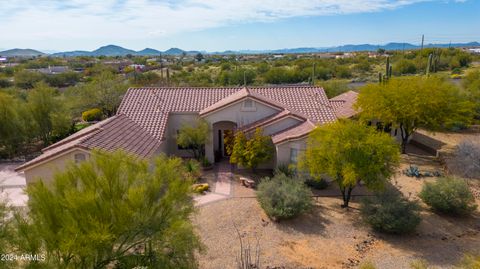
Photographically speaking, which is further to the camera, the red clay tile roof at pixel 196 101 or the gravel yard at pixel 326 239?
the red clay tile roof at pixel 196 101

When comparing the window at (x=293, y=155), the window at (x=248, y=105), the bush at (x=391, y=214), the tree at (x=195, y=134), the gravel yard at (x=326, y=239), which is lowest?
the gravel yard at (x=326, y=239)

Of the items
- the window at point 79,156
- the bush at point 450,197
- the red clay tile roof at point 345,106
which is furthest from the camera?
the red clay tile roof at point 345,106

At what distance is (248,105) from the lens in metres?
25.6

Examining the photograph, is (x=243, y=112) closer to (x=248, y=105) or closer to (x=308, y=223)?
(x=248, y=105)

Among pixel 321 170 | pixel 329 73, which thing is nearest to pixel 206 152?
pixel 321 170

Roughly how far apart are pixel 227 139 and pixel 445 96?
17548mm

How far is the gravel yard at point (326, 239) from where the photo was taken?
14711 mm

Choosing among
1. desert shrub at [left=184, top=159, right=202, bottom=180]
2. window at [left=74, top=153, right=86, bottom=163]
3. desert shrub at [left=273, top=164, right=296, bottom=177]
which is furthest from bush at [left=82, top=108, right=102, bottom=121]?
desert shrub at [left=273, top=164, right=296, bottom=177]

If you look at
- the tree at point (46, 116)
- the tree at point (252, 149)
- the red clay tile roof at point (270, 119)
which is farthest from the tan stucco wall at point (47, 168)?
the tree at point (46, 116)

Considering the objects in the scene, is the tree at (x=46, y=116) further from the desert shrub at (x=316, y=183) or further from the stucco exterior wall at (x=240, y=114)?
the desert shrub at (x=316, y=183)

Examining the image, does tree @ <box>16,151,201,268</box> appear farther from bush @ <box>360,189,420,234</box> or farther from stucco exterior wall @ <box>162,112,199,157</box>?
stucco exterior wall @ <box>162,112,199,157</box>

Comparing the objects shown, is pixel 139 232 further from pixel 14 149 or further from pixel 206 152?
pixel 14 149

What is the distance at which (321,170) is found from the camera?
18328 mm

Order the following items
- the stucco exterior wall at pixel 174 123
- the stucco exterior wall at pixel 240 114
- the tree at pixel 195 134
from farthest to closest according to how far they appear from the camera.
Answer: the stucco exterior wall at pixel 174 123 < the stucco exterior wall at pixel 240 114 < the tree at pixel 195 134
